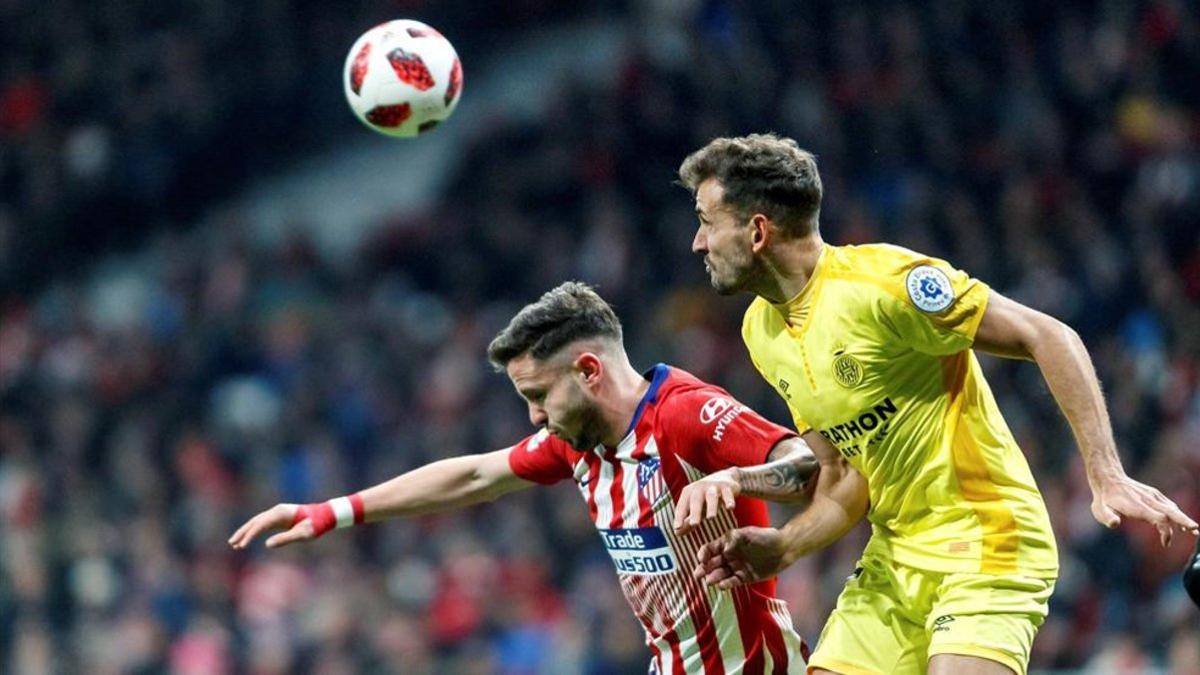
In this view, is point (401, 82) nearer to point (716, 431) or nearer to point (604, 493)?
point (604, 493)

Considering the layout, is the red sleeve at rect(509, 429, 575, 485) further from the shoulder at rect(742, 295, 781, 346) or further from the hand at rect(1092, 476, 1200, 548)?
the hand at rect(1092, 476, 1200, 548)

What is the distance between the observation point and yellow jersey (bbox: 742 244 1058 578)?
17.7 ft

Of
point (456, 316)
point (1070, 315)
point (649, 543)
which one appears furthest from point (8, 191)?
point (649, 543)

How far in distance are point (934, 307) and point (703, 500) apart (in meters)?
0.82

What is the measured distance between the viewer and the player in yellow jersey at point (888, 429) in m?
5.29

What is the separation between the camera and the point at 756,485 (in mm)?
5469

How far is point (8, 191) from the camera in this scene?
1775 centimetres

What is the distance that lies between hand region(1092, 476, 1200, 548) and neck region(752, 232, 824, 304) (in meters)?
1.07

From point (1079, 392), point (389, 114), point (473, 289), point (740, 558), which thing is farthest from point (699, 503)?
point (473, 289)

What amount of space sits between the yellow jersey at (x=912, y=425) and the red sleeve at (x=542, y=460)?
100 centimetres

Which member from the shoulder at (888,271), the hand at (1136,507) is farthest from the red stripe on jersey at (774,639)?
the hand at (1136,507)

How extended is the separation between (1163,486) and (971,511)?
18.2ft

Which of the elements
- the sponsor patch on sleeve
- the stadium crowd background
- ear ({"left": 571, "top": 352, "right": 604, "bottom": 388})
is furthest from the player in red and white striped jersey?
the stadium crowd background

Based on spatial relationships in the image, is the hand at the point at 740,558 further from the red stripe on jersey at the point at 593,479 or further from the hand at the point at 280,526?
the hand at the point at 280,526
